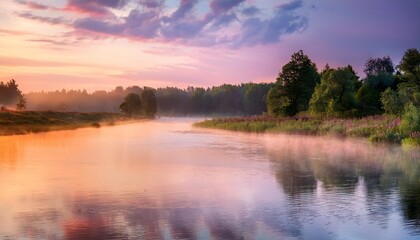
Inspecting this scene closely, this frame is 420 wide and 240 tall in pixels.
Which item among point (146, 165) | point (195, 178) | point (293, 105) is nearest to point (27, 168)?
point (146, 165)

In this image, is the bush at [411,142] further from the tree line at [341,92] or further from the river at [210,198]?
the river at [210,198]

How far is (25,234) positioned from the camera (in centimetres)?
1285

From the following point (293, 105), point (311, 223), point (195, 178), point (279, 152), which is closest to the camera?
point (311, 223)

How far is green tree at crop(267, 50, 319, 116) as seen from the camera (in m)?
90.7

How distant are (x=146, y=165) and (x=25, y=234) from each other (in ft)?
54.5

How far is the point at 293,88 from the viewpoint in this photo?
90875 millimetres

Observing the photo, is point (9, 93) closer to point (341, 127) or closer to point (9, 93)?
point (9, 93)

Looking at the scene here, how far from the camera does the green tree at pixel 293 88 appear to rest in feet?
298

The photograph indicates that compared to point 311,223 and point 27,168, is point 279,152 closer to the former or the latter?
point 27,168

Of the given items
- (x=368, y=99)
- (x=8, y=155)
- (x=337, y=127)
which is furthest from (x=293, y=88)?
(x=8, y=155)

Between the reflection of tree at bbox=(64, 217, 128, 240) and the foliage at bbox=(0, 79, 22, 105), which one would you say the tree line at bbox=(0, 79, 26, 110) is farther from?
the reflection of tree at bbox=(64, 217, 128, 240)

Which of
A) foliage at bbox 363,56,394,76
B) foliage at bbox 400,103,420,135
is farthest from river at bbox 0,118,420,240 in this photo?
foliage at bbox 363,56,394,76

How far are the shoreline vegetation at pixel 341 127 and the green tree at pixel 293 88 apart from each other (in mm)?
10235

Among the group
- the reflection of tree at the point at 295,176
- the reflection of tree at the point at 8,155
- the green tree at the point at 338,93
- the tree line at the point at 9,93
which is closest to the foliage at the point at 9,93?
the tree line at the point at 9,93
